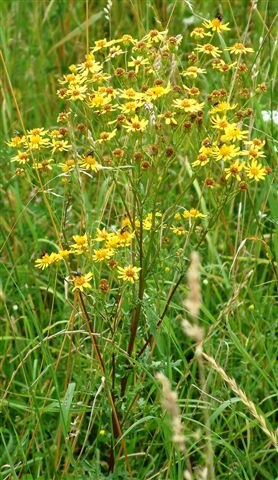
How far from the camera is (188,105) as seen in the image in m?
2.00

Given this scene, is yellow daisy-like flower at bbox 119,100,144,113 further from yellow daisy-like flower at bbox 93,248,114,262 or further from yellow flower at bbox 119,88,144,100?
yellow daisy-like flower at bbox 93,248,114,262

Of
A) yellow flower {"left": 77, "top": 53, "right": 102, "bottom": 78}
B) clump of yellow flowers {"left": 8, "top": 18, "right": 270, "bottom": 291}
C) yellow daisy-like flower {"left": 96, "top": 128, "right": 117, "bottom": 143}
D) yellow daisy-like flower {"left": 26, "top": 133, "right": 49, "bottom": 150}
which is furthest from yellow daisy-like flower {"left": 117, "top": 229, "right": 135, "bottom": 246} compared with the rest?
yellow flower {"left": 77, "top": 53, "right": 102, "bottom": 78}

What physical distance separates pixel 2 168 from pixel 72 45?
2.90 feet

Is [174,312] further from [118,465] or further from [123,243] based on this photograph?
[123,243]

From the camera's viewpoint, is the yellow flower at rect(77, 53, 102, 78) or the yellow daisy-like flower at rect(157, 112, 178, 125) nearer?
the yellow daisy-like flower at rect(157, 112, 178, 125)

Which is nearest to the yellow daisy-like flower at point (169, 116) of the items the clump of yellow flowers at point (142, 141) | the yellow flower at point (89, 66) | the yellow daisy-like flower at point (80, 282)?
the clump of yellow flowers at point (142, 141)

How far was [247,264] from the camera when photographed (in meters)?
2.77

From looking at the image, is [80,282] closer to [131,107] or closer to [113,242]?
[113,242]

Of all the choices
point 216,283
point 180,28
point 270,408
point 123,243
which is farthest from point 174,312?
point 180,28

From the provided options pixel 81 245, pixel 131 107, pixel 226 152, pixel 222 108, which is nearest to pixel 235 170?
pixel 226 152

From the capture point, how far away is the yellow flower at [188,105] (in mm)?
1981

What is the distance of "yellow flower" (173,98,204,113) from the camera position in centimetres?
198

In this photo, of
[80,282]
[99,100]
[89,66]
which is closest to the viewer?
[80,282]

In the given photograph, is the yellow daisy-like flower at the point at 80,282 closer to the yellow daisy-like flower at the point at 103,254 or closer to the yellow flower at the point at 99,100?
the yellow daisy-like flower at the point at 103,254
